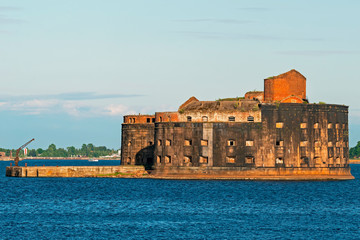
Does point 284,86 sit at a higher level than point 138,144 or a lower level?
higher

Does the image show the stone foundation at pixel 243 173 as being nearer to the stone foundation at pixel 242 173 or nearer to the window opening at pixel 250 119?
the stone foundation at pixel 242 173

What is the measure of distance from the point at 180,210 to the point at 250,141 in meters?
26.4

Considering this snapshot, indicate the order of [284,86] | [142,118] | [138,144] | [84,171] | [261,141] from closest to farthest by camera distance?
[261,141] < [284,86] < [84,171] < [138,144] < [142,118]

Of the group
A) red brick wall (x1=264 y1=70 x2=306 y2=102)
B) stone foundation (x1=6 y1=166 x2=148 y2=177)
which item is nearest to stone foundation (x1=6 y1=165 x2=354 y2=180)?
stone foundation (x1=6 y1=166 x2=148 y2=177)

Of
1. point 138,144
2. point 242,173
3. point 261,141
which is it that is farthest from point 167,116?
point 138,144

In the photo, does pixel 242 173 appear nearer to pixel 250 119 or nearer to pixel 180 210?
pixel 250 119

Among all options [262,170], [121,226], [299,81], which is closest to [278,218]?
[121,226]

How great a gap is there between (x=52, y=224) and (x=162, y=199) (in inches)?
671

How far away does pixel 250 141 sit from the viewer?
77188 mm

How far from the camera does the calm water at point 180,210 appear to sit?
137 feet

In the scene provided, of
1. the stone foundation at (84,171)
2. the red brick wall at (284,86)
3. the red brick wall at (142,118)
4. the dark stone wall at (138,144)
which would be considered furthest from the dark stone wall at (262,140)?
the red brick wall at (142,118)

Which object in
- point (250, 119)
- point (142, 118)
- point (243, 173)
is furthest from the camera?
point (142, 118)

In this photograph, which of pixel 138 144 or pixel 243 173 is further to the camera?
pixel 138 144

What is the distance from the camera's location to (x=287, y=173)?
7700 centimetres
